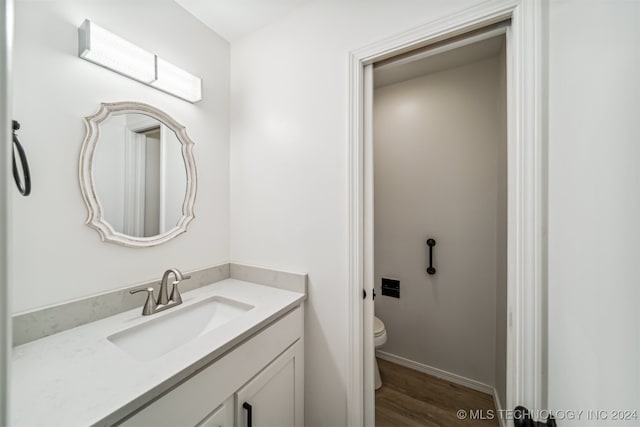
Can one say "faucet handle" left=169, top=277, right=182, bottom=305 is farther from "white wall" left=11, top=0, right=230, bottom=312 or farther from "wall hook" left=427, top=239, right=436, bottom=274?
"wall hook" left=427, top=239, right=436, bottom=274

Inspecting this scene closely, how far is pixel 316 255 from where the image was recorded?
50.3 inches

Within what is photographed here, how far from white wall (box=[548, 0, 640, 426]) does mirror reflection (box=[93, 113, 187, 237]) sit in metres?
1.56

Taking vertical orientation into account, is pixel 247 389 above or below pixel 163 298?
below

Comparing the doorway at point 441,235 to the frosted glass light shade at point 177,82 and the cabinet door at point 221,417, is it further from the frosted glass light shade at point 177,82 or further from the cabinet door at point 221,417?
the frosted glass light shade at point 177,82

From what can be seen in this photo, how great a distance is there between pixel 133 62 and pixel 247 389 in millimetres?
1513

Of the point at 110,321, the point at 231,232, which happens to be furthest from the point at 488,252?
the point at 110,321

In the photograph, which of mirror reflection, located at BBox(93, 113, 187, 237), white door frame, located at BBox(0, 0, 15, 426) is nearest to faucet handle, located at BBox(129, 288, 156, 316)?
mirror reflection, located at BBox(93, 113, 187, 237)

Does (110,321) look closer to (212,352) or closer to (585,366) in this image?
(212,352)

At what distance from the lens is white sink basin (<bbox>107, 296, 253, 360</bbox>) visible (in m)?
0.94

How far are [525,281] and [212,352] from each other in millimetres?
1106

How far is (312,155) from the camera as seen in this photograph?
1281 millimetres

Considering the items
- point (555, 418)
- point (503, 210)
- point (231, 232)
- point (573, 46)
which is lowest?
point (555, 418)

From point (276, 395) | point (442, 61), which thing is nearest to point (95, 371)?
point (276, 395)

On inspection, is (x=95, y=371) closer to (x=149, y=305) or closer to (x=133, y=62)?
(x=149, y=305)
